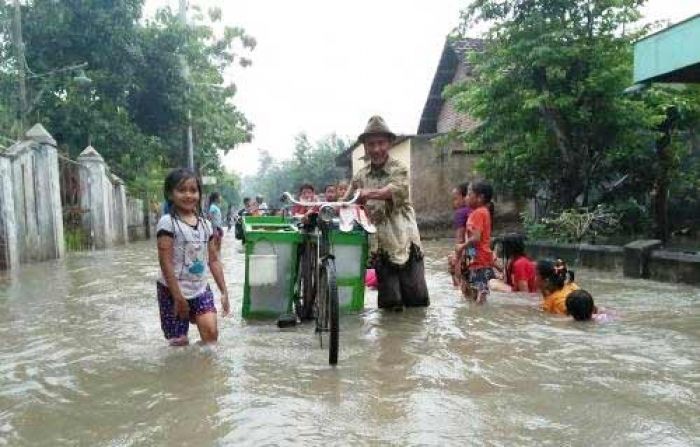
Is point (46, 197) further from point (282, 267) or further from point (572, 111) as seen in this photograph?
point (572, 111)

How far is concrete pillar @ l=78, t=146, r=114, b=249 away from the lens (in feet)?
56.7

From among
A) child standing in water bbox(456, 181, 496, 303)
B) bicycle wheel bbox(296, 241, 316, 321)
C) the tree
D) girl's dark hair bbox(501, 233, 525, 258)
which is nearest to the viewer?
bicycle wheel bbox(296, 241, 316, 321)

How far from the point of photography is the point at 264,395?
3791mm

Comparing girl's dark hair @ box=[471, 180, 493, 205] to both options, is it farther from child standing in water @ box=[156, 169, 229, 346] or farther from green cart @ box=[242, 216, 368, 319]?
child standing in water @ box=[156, 169, 229, 346]

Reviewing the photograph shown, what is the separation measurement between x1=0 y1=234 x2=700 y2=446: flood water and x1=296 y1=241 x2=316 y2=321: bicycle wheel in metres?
0.27

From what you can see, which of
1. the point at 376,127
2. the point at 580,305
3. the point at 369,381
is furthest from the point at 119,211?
the point at 369,381

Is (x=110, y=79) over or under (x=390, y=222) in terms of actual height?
over

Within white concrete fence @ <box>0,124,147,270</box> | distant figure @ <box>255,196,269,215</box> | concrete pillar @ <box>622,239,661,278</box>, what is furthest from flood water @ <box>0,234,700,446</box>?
white concrete fence @ <box>0,124,147,270</box>

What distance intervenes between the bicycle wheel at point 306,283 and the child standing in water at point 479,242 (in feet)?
6.05

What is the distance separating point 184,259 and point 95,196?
549 inches

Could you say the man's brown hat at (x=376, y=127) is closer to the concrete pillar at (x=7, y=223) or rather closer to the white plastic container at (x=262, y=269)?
the white plastic container at (x=262, y=269)

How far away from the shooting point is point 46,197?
523 inches

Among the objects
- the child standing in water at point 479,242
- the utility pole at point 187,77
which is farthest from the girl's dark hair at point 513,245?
the utility pole at point 187,77

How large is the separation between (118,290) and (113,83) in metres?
13.8
